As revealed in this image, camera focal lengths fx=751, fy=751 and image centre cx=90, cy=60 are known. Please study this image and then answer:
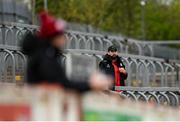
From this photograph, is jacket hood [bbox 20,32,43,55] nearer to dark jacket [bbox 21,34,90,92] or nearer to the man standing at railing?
dark jacket [bbox 21,34,90,92]

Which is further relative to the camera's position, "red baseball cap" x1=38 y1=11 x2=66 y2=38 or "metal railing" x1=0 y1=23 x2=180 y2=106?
"metal railing" x1=0 y1=23 x2=180 y2=106

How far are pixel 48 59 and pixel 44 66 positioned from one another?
0.25 ft

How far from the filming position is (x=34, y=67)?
6945 mm

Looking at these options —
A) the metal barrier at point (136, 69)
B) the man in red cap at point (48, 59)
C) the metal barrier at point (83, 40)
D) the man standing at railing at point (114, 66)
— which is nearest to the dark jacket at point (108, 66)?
the man standing at railing at point (114, 66)

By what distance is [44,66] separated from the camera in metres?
6.87

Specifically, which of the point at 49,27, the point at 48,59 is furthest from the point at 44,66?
the point at 49,27

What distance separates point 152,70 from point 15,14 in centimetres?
1352

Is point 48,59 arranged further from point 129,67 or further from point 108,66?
point 129,67

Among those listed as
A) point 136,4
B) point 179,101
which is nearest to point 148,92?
point 179,101

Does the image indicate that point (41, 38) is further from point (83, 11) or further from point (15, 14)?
point (83, 11)

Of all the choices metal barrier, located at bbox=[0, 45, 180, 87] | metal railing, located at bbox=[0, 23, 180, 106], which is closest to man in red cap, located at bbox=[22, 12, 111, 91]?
metal railing, located at bbox=[0, 23, 180, 106]

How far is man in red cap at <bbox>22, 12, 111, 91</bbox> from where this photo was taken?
6.87 m

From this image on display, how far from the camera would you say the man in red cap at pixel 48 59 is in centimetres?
687

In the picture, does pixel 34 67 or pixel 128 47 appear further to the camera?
pixel 128 47
